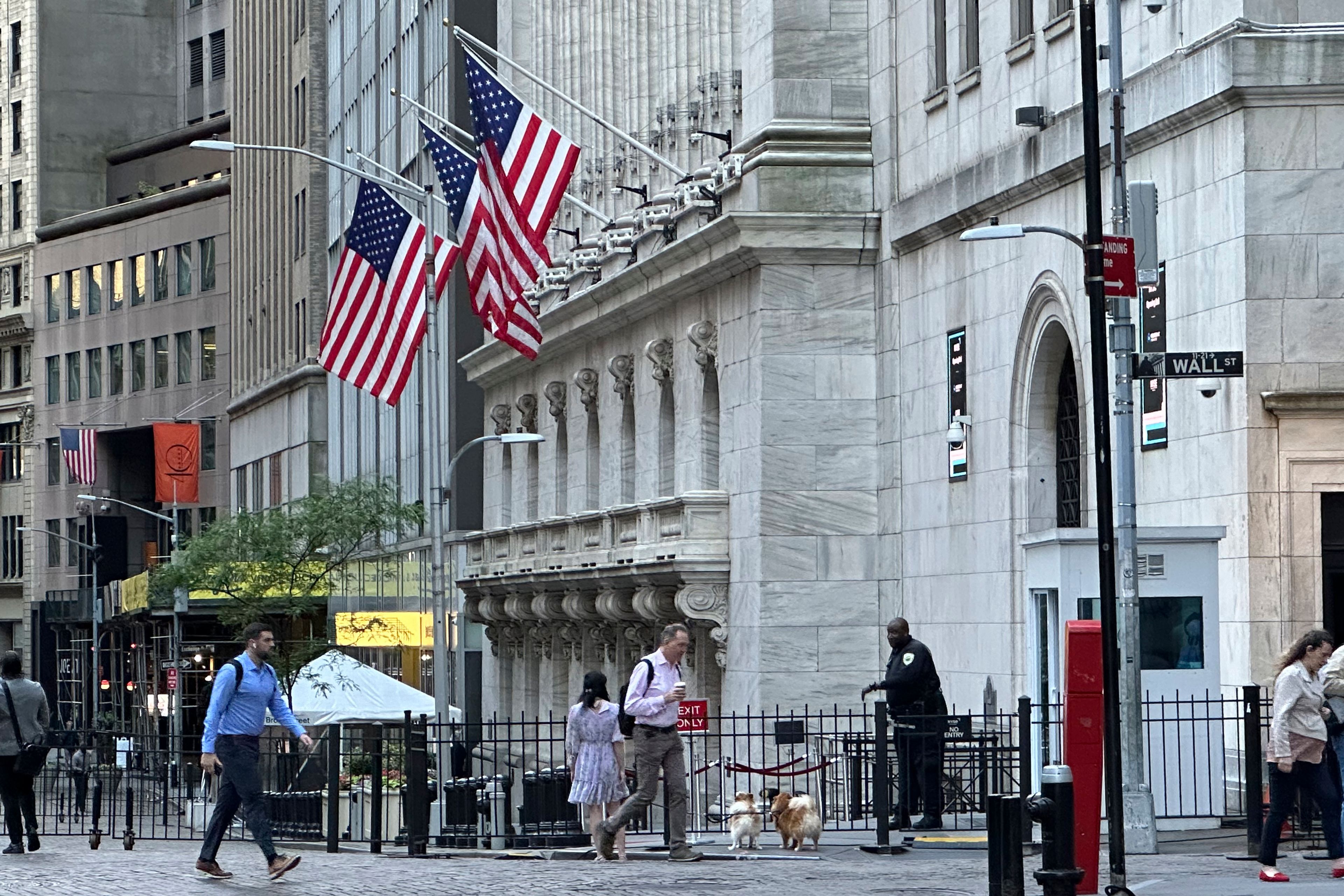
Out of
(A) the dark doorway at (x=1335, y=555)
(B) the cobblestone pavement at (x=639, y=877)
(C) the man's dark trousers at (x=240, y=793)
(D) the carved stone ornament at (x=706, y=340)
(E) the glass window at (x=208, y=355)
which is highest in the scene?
(E) the glass window at (x=208, y=355)

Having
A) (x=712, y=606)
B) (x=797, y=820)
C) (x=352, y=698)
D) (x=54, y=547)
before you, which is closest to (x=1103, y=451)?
(x=797, y=820)

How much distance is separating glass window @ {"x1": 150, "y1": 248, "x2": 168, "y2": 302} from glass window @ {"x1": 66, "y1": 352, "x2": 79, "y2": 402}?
832cm

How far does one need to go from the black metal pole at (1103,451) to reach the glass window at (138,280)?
95.3 m

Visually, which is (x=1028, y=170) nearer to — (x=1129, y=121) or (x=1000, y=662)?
(x=1129, y=121)

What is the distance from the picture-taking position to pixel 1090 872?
52.5ft

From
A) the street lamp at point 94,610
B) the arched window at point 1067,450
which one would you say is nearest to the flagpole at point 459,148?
the arched window at point 1067,450

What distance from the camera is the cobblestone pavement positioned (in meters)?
17.2

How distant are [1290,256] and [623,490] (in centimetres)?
2079

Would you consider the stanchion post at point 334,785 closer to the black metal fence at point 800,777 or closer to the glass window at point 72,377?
the black metal fence at point 800,777

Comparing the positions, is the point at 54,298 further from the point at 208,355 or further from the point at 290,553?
the point at 290,553

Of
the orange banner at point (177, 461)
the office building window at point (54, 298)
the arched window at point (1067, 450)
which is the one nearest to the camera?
the arched window at point (1067, 450)

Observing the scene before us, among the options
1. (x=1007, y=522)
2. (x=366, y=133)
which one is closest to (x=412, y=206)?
(x=366, y=133)

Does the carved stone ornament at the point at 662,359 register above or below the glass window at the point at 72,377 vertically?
below

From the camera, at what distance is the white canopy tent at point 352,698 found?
3916cm
